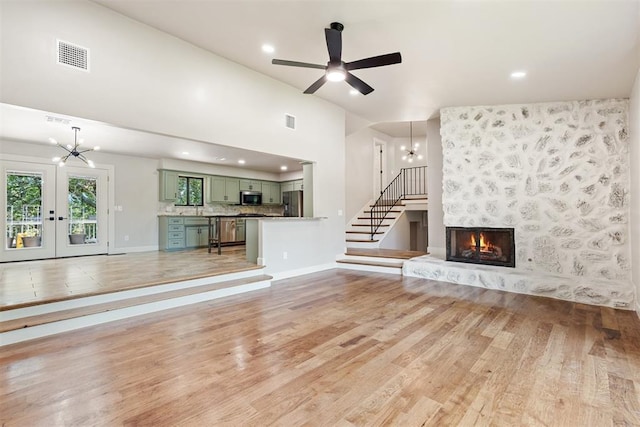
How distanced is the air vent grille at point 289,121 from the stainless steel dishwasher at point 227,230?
4111 mm

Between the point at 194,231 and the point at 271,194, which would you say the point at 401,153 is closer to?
the point at 271,194

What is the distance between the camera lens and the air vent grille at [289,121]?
5.16m

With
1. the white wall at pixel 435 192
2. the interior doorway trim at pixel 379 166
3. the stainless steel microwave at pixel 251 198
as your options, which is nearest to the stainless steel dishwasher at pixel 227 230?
the stainless steel microwave at pixel 251 198

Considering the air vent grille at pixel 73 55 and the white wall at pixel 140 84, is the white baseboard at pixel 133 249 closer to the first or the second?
the white wall at pixel 140 84

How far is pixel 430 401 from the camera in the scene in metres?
1.88

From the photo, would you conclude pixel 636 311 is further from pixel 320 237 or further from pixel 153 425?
pixel 153 425

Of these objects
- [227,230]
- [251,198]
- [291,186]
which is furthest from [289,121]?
[291,186]

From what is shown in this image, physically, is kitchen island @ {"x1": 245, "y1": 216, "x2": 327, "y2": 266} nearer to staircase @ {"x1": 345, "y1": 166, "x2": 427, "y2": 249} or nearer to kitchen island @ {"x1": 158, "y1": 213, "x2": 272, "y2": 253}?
staircase @ {"x1": 345, "y1": 166, "x2": 427, "y2": 249}

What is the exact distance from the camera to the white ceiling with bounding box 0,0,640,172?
2.96 m

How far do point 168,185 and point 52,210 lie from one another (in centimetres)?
239

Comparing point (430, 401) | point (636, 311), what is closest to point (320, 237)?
point (430, 401)

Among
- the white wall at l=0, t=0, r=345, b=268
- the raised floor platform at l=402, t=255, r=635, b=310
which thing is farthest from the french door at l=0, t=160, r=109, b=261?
the raised floor platform at l=402, t=255, r=635, b=310

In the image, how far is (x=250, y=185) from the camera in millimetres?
9562

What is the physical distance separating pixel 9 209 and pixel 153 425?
22.7 feet
